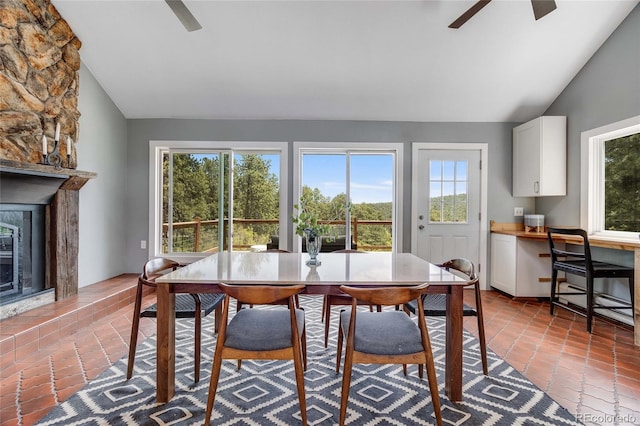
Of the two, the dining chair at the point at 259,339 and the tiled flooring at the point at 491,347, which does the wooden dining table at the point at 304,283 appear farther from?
the tiled flooring at the point at 491,347

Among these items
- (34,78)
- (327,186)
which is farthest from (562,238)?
(34,78)

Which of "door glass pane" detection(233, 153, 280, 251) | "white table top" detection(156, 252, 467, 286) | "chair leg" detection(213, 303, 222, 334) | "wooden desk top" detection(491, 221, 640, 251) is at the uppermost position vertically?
"door glass pane" detection(233, 153, 280, 251)

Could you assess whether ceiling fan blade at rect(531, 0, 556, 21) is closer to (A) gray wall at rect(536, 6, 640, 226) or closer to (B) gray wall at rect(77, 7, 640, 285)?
(A) gray wall at rect(536, 6, 640, 226)

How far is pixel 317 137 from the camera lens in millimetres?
4363

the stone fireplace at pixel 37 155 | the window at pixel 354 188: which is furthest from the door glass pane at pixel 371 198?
the stone fireplace at pixel 37 155

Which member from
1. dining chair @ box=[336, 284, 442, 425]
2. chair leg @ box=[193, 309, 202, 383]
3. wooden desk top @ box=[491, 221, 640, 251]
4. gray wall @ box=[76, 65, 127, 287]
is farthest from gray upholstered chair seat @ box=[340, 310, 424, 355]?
gray wall @ box=[76, 65, 127, 287]

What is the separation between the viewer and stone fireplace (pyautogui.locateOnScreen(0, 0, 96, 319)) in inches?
104

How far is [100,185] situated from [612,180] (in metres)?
5.58

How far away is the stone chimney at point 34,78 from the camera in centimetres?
263

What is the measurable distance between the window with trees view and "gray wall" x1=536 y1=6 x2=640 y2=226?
1.97 meters

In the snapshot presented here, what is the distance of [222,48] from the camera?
3395 mm

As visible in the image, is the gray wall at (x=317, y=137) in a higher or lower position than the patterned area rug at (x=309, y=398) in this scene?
higher

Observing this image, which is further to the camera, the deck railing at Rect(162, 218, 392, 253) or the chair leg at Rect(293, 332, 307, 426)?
the deck railing at Rect(162, 218, 392, 253)

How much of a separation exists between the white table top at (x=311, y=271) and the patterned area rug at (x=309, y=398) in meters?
0.69
